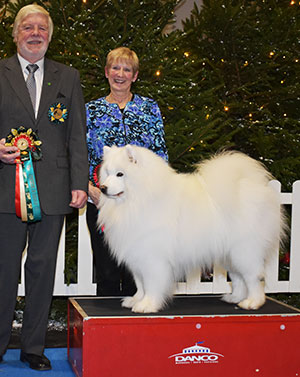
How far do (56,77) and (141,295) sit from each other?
143 centimetres

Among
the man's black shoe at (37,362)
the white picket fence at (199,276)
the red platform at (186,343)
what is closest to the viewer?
the red platform at (186,343)

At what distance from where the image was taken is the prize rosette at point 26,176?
2.84 m

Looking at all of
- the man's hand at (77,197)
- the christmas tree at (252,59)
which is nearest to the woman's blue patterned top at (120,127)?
the man's hand at (77,197)

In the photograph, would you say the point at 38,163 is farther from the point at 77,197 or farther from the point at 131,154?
the point at 131,154

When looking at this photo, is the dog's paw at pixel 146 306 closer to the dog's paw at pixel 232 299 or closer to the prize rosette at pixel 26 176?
the dog's paw at pixel 232 299

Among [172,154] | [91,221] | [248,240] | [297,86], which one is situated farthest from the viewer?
[297,86]

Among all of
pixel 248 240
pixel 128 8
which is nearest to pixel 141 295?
pixel 248 240

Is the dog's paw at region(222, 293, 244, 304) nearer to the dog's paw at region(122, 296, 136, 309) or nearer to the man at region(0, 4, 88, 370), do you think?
the dog's paw at region(122, 296, 136, 309)

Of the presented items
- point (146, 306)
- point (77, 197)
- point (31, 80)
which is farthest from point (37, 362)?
point (31, 80)

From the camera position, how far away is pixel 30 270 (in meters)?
3.08

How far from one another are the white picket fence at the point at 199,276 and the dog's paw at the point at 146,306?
3.44 ft

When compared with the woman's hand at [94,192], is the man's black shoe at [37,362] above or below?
below

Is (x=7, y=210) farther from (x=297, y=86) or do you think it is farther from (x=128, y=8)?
(x=297, y=86)

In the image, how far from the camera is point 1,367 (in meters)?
3.12
